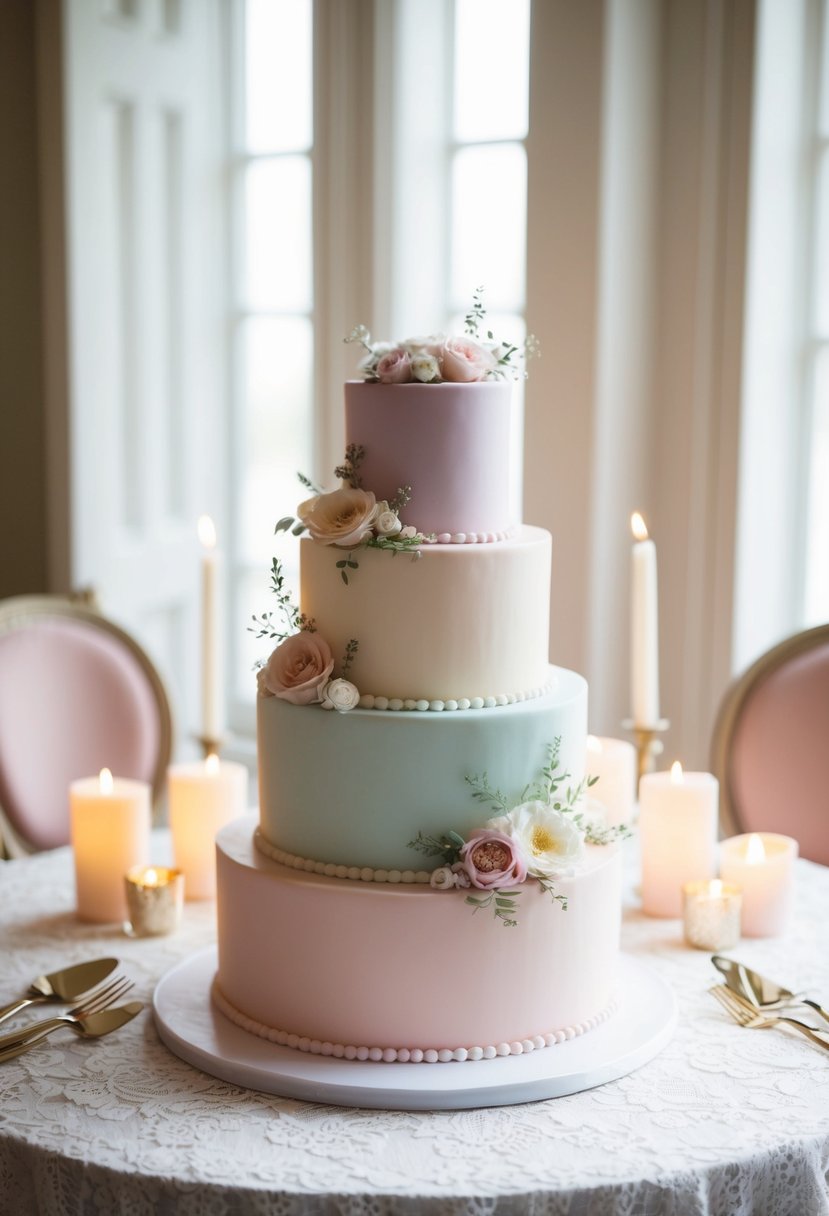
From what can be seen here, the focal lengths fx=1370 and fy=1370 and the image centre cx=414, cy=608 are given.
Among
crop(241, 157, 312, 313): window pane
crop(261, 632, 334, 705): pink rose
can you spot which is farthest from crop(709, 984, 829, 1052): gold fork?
crop(241, 157, 312, 313): window pane

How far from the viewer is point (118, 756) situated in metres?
2.73

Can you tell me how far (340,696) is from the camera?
153 cm

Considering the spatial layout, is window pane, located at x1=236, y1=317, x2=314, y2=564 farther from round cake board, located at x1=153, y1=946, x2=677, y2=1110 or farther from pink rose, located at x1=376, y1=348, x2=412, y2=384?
round cake board, located at x1=153, y1=946, x2=677, y2=1110

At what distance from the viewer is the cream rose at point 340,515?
1.53 meters

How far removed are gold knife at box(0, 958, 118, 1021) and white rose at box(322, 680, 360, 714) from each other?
1.56 ft

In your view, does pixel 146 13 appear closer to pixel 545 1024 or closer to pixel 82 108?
pixel 82 108

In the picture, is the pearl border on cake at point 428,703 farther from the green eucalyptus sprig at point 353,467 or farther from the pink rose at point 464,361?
the pink rose at point 464,361

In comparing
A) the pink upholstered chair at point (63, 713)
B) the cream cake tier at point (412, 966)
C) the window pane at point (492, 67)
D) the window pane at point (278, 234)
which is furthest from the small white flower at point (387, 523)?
the window pane at point (278, 234)

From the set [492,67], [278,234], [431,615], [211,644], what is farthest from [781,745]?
[278,234]

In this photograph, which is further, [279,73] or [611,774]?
[279,73]

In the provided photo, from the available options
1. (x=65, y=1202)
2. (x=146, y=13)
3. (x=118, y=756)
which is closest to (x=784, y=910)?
(x=65, y=1202)

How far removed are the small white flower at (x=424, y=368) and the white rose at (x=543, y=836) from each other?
0.49 meters

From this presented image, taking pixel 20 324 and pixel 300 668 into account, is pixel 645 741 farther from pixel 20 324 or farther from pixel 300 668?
pixel 20 324

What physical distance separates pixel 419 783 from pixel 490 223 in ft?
7.01
